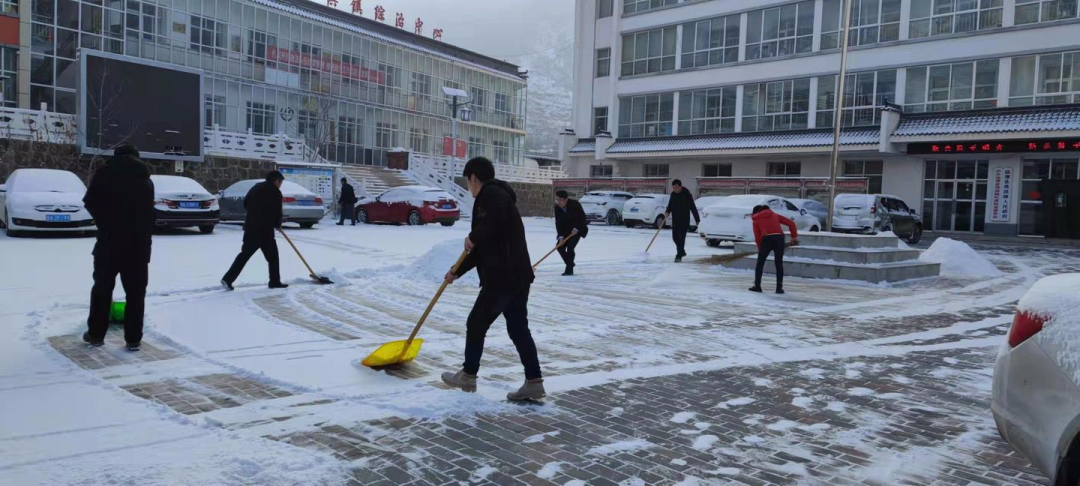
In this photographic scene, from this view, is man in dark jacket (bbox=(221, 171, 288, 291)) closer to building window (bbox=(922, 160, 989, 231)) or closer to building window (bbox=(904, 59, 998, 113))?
building window (bbox=(922, 160, 989, 231))

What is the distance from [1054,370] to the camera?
9.80 feet

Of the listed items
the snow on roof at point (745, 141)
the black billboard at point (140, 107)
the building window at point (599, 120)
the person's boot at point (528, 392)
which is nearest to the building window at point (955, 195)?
the snow on roof at point (745, 141)

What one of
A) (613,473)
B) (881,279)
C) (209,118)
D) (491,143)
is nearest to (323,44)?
(209,118)

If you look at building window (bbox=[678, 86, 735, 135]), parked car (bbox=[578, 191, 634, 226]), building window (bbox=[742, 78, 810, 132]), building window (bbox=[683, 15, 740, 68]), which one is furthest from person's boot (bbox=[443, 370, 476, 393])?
building window (bbox=[683, 15, 740, 68])

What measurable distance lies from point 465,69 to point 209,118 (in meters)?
19.2

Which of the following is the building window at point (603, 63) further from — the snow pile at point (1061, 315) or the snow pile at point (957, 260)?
the snow pile at point (1061, 315)

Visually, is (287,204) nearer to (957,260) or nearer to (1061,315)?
(957,260)

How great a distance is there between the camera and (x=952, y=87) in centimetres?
3005

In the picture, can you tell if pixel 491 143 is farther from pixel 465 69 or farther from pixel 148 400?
pixel 148 400

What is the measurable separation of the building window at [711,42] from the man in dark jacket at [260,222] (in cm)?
3105

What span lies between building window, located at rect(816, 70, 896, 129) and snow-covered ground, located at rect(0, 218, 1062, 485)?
19.8 meters

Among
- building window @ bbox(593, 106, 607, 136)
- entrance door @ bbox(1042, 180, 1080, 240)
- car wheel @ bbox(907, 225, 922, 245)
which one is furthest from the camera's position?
building window @ bbox(593, 106, 607, 136)

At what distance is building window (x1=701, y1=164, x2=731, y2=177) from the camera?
1464 inches

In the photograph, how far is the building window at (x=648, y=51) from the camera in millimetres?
39594
